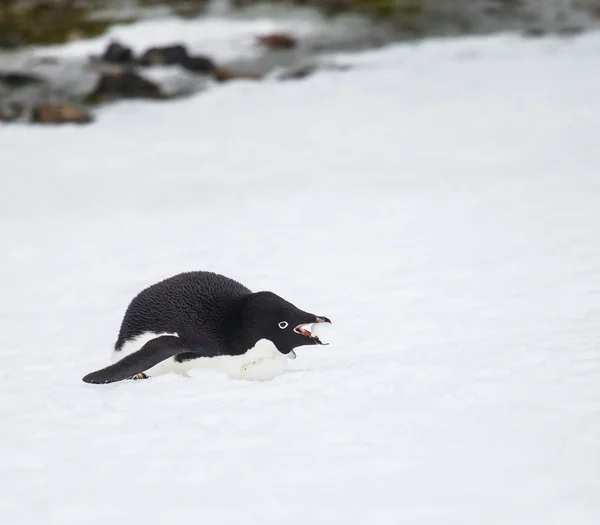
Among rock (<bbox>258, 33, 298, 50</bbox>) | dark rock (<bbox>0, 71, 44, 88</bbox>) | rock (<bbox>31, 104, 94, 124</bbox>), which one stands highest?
rock (<bbox>258, 33, 298, 50</bbox>)

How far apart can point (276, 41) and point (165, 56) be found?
2.47 meters

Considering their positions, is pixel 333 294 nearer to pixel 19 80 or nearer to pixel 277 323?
pixel 277 323

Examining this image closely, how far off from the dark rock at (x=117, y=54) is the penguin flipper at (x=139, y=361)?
11885mm

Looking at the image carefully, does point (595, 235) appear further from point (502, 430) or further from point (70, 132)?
point (70, 132)

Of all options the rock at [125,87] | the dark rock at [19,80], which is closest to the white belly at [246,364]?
the rock at [125,87]

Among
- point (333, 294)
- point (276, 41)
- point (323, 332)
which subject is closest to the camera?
point (323, 332)

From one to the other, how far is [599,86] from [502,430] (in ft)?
30.9

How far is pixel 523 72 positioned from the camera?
12.9 m

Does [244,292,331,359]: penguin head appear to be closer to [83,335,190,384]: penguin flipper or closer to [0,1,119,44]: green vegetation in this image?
[83,335,190,384]: penguin flipper

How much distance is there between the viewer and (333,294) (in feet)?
18.9

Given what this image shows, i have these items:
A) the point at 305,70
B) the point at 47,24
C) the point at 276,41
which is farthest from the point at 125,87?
the point at 47,24

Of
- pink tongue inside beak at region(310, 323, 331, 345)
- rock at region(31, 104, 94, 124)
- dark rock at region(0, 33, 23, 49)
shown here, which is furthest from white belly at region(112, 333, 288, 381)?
dark rock at region(0, 33, 23, 49)

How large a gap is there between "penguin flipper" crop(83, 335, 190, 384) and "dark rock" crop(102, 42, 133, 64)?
468 inches

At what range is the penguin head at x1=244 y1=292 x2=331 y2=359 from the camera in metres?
4.09
